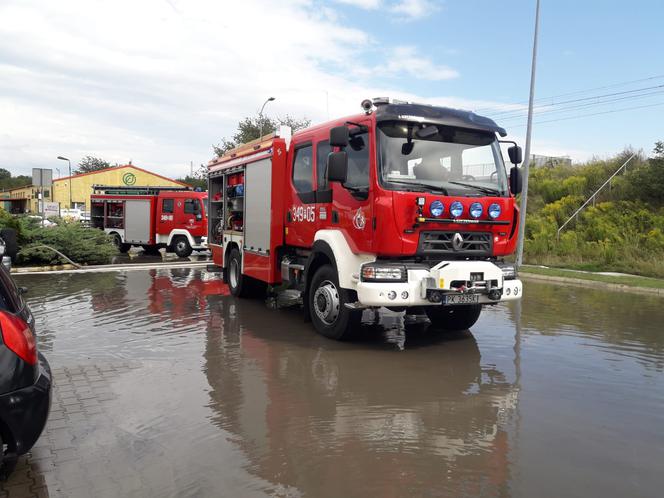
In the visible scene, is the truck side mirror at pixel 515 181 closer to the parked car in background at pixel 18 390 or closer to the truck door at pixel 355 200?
the truck door at pixel 355 200

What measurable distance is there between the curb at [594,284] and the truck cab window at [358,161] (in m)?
9.46

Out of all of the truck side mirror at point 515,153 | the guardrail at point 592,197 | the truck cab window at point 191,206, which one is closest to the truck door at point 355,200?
the truck side mirror at point 515,153

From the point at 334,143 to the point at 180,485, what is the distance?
4436 mm

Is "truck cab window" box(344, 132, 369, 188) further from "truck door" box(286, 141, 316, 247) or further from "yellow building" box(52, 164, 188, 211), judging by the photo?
"yellow building" box(52, 164, 188, 211)

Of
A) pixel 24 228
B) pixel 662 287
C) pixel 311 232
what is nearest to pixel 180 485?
pixel 311 232

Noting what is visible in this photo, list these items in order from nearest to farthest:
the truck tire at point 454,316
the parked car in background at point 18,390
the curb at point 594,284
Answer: the parked car in background at point 18,390 → the truck tire at point 454,316 → the curb at point 594,284

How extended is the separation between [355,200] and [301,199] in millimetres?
1669

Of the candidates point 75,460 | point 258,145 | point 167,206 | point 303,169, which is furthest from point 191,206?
point 75,460

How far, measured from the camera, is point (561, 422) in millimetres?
4492

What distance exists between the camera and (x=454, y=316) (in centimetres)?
814

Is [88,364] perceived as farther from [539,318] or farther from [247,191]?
[539,318]

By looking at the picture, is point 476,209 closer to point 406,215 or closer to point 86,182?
point 406,215

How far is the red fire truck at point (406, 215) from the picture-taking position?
6.43m

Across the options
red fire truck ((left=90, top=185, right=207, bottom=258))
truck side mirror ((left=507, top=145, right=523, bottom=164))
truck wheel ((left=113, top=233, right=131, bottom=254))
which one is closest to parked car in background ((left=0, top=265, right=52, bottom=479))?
truck side mirror ((left=507, top=145, right=523, bottom=164))
